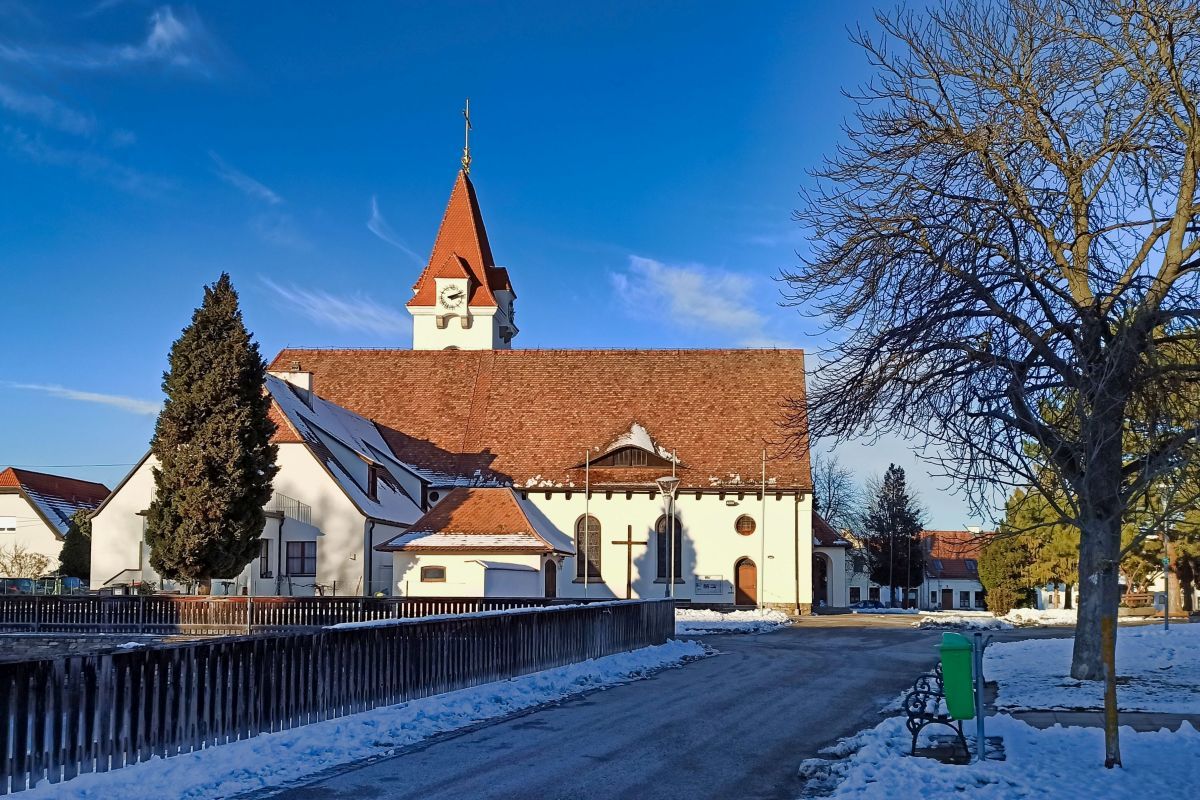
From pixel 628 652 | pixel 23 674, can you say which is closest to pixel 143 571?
pixel 628 652

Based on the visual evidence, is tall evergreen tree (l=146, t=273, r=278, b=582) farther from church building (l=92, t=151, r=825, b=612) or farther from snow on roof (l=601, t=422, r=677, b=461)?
snow on roof (l=601, t=422, r=677, b=461)

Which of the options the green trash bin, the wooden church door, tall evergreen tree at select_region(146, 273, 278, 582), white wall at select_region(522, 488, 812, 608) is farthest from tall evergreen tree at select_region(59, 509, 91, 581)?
the green trash bin

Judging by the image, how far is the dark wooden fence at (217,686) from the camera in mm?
9016

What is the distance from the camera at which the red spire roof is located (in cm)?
6431

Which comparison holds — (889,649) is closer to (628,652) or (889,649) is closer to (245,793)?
(628,652)

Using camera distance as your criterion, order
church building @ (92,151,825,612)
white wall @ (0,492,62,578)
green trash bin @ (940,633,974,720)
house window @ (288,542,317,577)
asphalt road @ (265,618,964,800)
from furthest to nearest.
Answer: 1. white wall @ (0,492,62,578)
2. house window @ (288,542,317,577)
3. church building @ (92,151,825,612)
4. green trash bin @ (940,633,974,720)
5. asphalt road @ (265,618,964,800)

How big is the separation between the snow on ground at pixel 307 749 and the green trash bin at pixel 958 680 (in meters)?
5.57

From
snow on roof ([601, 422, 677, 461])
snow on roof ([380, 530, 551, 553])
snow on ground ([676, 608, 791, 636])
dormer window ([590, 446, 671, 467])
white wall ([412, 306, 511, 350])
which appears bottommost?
snow on ground ([676, 608, 791, 636])

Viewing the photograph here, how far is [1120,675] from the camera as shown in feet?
58.4

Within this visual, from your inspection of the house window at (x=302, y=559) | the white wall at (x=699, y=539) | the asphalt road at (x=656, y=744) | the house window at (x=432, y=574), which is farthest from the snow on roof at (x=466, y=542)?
the asphalt road at (x=656, y=744)

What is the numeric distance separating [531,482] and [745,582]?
991 centimetres

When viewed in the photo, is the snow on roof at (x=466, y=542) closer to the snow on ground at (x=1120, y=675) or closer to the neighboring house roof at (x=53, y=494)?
the snow on ground at (x=1120, y=675)

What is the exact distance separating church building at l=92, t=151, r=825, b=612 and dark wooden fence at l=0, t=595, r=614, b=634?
Answer: 15.6ft

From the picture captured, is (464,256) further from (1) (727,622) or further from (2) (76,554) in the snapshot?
(1) (727,622)
